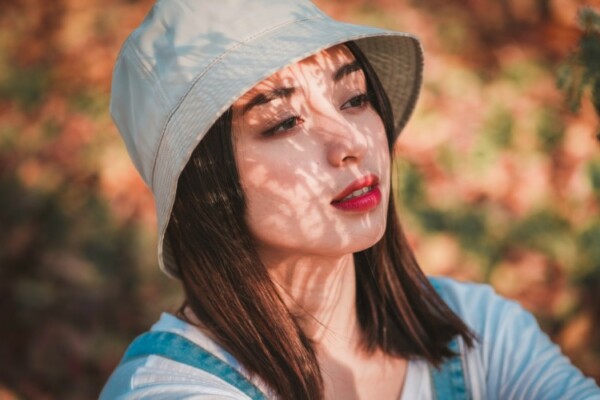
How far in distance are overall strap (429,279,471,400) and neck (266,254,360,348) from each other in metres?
0.22

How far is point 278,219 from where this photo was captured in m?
1.75

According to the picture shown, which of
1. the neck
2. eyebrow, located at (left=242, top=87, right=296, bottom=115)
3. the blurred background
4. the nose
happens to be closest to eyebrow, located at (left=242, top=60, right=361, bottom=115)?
eyebrow, located at (left=242, top=87, right=296, bottom=115)

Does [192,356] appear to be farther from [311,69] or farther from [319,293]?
[311,69]

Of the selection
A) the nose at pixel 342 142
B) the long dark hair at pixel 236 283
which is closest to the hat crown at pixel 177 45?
the long dark hair at pixel 236 283

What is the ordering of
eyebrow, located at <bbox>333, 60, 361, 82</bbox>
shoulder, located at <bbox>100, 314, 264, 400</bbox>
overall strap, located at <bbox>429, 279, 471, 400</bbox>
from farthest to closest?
1. overall strap, located at <bbox>429, 279, 471, 400</bbox>
2. eyebrow, located at <bbox>333, 60, 361, 82</bbox>
3. shoulder, located at <bbox>100, 314, 264, 400</bbox>

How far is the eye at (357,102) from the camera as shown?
1.82 m

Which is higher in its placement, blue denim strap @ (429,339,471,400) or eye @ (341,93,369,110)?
eye @ (341,93,369,110)

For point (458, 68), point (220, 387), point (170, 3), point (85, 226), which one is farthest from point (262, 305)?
point (458, 68)

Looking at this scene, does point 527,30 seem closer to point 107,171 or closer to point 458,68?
point 458,68

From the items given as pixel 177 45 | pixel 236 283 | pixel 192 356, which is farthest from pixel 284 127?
pixel 192 356

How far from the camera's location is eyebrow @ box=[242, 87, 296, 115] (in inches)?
68.0

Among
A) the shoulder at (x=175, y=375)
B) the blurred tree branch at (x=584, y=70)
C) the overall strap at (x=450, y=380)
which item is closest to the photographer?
the blurred tree branch at (x=584, y=70)

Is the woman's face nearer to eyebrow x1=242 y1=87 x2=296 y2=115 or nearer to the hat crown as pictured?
eyebrow x1=242 y1=87 x2=296 y2=115

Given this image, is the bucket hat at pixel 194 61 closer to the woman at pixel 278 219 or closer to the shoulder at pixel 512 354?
the woman at pixel 278 219
